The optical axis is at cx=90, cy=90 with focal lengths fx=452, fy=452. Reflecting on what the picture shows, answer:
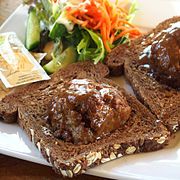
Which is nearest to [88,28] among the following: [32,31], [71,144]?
[32,31]

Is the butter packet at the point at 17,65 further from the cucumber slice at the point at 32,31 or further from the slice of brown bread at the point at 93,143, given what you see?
the slice of brown bread at the point at 93,143

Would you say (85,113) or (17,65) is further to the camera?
(17,65)

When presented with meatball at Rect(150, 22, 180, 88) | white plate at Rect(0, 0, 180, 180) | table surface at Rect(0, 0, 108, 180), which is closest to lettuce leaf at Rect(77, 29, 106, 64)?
meatball at Rect(150, 22, 180, 88)

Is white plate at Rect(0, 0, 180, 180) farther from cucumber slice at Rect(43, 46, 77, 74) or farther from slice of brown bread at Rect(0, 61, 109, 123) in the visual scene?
cucumber slice at Rect(43, 46, 77, 74)

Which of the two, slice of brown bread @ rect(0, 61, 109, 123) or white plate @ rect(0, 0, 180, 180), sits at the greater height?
slice of brown bread @ rect(0, 61, 109, 123)

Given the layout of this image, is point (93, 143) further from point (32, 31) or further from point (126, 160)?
point (32, 31)

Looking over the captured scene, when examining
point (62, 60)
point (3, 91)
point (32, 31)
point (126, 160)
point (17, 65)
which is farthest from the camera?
point (32, 31)

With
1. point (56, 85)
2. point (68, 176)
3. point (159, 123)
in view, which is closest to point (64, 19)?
point (56, 85)
